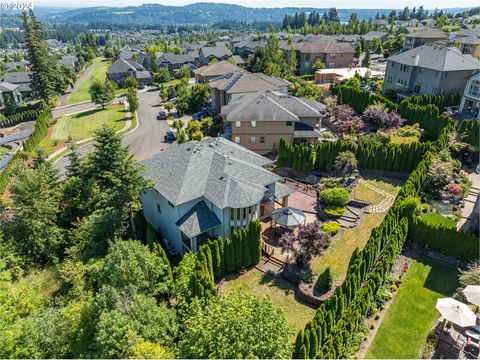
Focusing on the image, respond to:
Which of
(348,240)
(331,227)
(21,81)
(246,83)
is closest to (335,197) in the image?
(331,227)

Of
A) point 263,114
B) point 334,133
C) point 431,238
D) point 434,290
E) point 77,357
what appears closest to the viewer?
point 77,357

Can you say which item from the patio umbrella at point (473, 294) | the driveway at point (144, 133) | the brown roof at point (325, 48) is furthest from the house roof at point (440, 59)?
the driveway at point (144, 133)

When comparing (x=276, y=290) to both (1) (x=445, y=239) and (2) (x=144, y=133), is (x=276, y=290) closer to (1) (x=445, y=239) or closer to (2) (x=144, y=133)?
(1) (x=445, y=239)

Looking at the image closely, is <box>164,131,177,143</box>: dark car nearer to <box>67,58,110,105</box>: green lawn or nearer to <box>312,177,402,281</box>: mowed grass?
<box>312,177,402,281</box>: mowed grass

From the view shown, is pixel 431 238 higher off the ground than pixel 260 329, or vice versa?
pixel 260 329

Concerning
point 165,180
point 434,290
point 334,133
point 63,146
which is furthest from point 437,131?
point 63,146

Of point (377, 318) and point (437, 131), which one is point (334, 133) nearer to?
point (437, 131)

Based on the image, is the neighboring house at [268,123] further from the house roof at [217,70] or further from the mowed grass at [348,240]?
the house roof at [217,70]
